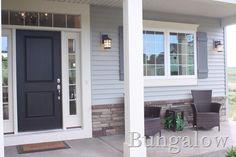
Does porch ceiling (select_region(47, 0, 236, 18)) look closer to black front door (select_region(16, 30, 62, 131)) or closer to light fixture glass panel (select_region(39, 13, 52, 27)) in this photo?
light fixture glass panel (select_region(39, 13, 52, 27))

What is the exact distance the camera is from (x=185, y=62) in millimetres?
6957

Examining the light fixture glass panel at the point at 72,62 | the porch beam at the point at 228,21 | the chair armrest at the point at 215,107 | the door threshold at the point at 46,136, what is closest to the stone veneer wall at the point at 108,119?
the door threshold at the point at 46,136

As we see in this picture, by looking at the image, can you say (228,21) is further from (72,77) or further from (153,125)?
(72,77)

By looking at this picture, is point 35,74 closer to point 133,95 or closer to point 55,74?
point 55,74

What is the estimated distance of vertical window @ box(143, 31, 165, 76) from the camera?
645cm

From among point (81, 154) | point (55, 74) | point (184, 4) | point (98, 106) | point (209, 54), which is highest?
point (184, 4)

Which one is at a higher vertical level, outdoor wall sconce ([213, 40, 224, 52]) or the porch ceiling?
the porch ceiling

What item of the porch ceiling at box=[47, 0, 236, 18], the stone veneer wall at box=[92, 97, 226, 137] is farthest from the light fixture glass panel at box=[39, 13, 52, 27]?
the stone veneer wall at box=[92, 97, 226, 137]

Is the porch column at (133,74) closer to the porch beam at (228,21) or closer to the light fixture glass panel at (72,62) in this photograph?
the light fixture glass panel at (72,62)

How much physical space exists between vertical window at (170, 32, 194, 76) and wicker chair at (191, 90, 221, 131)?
1.92 ft

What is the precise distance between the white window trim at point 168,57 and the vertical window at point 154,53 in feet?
0.29

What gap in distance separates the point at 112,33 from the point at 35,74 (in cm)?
175

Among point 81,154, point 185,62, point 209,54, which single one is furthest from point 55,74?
point 209,54

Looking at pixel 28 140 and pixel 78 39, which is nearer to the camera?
pixel 28 140
